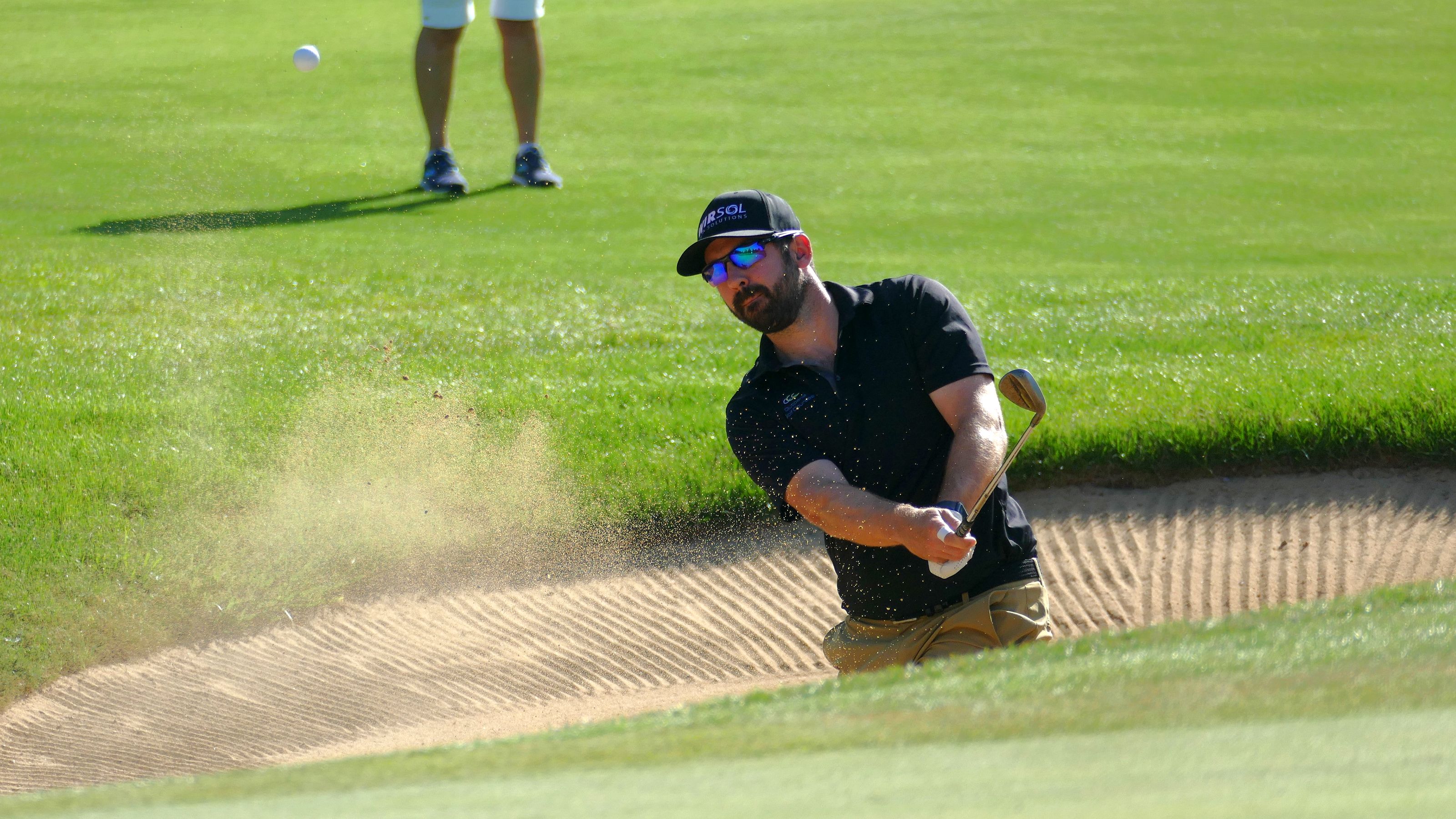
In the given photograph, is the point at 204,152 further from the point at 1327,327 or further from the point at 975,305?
the point at 1327,327

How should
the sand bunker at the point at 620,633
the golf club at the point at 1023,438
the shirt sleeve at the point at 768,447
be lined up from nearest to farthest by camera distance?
the golf club at the point at 1023,438, the shirt sleeve at the point at 768,447, the sand bunker at the point at 620,633

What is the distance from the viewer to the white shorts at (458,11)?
38.5 ft

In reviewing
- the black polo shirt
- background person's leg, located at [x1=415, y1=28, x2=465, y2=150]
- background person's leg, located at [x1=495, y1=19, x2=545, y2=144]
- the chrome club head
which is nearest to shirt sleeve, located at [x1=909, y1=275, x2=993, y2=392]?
the black polo shirt

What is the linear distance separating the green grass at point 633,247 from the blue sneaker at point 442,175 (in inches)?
12.2

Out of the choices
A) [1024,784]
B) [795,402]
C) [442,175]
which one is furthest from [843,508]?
[442,175]

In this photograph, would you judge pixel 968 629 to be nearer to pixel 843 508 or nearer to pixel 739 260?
pixel 843 508

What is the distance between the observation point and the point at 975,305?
8.91 m

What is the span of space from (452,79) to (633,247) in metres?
2.70

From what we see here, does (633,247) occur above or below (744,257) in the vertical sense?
below

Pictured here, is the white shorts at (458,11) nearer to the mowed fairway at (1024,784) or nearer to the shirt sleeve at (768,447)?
the shirt sleeve at (768,447)

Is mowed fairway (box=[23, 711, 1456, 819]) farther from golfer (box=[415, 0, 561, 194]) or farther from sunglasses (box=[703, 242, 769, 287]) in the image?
golfer (box=[415, 0, 561, 194])

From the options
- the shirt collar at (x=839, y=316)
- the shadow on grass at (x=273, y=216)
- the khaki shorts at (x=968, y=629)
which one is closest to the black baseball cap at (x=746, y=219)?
the shirt collar at (x=839, y=316)

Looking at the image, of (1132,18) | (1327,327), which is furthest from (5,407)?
(1132,18)

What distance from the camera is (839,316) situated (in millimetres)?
4152
